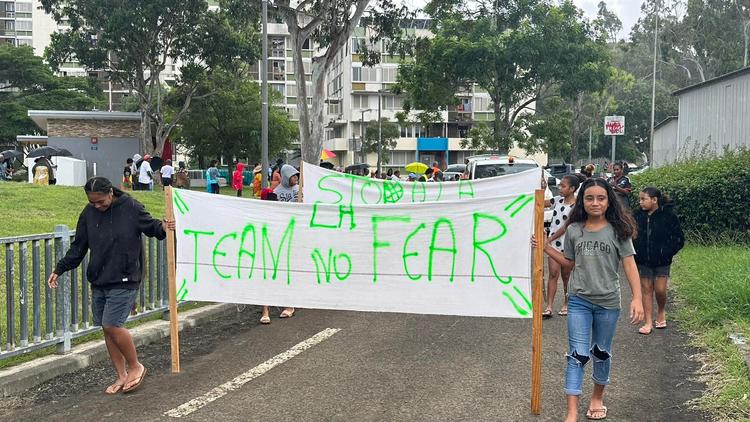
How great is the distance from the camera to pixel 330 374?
20.0ft

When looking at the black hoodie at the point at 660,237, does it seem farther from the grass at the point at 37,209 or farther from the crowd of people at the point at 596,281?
the grass at the point at 37,209

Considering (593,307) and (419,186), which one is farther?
(419,186)

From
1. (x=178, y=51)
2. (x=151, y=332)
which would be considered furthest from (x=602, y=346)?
(x=178, y=51)

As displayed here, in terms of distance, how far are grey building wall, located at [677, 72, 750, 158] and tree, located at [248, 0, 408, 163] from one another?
404 inches

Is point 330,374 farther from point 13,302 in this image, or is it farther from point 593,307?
point 13,302

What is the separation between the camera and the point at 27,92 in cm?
5903

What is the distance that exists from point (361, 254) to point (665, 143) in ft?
91.0

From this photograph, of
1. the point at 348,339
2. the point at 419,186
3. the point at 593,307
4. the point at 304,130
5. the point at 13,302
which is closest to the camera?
the point at 593,307

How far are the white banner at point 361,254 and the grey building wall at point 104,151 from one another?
3141cm

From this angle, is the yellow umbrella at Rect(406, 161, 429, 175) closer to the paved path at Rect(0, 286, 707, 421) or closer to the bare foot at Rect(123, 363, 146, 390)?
the paved path at Rect(0, 286, 707, 421)

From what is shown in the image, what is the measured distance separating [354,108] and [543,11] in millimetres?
39493

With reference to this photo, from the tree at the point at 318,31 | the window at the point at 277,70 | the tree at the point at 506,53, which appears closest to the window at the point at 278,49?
the window at the point at 277,70

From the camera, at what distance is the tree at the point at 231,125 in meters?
45.6

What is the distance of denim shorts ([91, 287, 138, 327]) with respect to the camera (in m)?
5.64
